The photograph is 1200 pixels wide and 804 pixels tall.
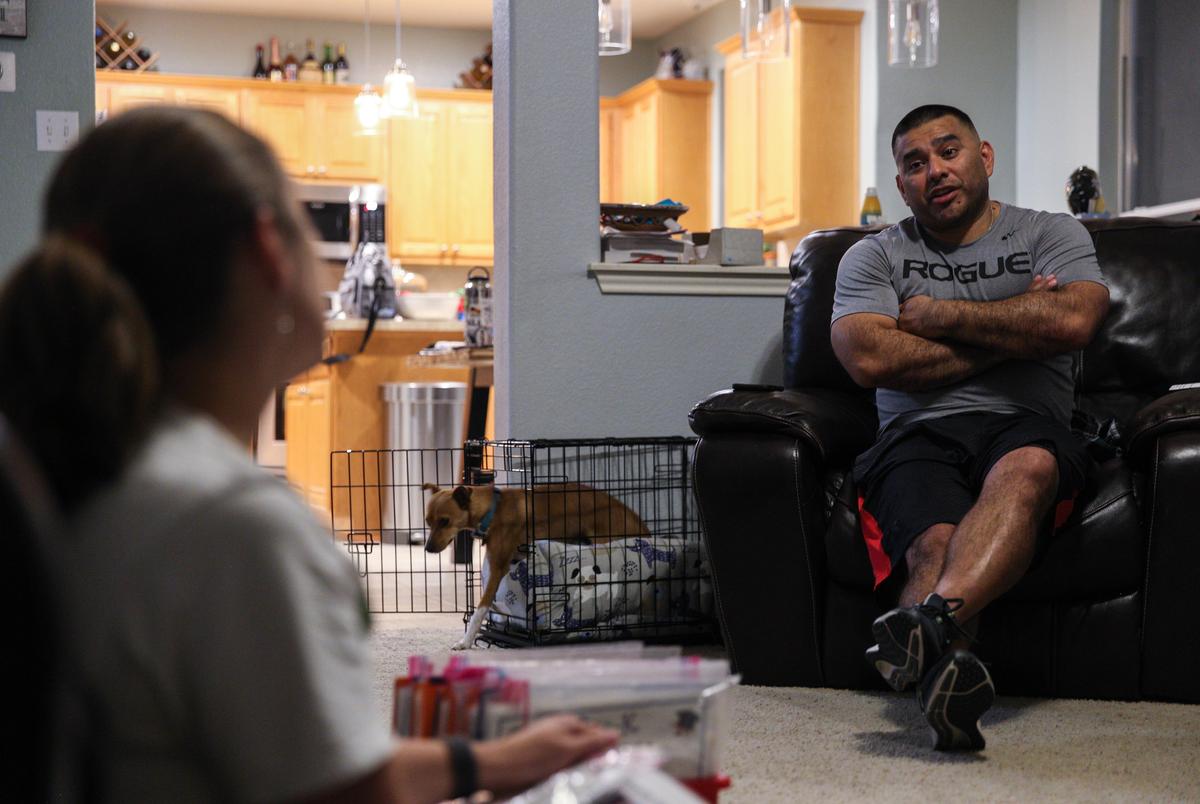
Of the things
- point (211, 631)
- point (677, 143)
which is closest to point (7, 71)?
point (211, 631)

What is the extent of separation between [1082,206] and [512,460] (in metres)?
2.21

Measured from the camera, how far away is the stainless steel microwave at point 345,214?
27.7 ft

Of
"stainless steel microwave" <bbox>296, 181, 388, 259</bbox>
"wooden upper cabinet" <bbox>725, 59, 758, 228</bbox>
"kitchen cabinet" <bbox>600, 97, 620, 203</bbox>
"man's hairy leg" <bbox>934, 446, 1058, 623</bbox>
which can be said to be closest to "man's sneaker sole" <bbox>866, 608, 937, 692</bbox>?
"man's hairy leg" <bbox>934, 446, 1058, 623</bbox>

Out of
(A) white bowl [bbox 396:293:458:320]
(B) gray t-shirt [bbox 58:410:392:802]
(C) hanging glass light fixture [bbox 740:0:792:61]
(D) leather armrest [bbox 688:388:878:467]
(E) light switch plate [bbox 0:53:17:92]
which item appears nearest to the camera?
(B) gray t-shirt [bbox 58:410:392:802]

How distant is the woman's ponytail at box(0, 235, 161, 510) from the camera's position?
68 cm

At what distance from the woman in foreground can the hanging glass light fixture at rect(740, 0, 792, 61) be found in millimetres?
3636

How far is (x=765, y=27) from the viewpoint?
4180mm

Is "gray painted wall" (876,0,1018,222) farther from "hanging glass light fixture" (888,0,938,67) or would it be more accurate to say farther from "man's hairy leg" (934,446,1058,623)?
"man's hairy leg" (934,446,1058,623)

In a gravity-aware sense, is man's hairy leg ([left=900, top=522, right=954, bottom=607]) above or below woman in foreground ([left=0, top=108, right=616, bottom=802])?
below

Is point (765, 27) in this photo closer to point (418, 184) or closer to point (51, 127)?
point (51, 127)

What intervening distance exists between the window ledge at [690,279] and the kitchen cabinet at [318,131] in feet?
18.1

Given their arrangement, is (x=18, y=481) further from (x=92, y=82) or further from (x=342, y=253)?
(x=342, y=253)

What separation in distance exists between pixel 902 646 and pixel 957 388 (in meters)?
0.82

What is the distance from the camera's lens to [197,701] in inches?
27.1
